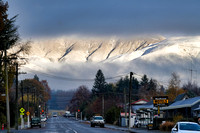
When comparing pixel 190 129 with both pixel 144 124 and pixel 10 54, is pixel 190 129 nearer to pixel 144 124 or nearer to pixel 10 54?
pixel 10 54

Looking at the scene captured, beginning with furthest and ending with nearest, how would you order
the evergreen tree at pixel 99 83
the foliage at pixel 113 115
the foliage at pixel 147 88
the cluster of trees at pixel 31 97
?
the evergreen tree at pixel 99 83, the foliage at pixel 147 88, the cluster of trees at pixel 31 97, the foliage at pixel 113 115

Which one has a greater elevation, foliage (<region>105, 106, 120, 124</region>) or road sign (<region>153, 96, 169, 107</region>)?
road sign (<region>153, 96, 169, 107</region>)

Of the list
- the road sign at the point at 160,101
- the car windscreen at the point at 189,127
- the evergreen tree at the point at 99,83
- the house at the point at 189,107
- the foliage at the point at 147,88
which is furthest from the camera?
the evergreen tree at the point at 99,83

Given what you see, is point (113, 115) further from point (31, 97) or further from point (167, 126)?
point (31, 97)

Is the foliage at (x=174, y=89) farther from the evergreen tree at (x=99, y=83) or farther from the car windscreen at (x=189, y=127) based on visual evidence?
the car windscreen at (x=189, y=127)

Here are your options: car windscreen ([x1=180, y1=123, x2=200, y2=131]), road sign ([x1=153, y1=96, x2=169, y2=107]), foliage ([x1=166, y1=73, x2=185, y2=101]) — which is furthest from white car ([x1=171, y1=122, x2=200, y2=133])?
foliage ([x1=166, y1=73, x2=185, y2=101])

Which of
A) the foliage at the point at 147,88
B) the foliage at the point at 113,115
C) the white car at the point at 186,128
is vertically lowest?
the foliage at the point at 113,115

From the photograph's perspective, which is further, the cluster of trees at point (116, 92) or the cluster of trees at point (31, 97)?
the cluster of trees at point (116, 92)

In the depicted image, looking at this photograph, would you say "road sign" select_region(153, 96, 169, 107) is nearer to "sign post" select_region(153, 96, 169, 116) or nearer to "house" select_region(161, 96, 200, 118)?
"sign post" select_region(153, 96, 169, 116)

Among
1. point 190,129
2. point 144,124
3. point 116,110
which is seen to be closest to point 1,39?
point 144,124

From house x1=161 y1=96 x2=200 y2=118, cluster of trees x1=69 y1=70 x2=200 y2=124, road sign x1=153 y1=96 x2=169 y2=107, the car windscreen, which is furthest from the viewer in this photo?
cluster of trees x1=69 y1=70 x2=200 y2=124

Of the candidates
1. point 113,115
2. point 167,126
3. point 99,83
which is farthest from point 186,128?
point 99,83

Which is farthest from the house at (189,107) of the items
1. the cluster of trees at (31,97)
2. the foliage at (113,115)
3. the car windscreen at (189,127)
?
the cluster of trees at (31,97)

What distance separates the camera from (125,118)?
3083 inches
